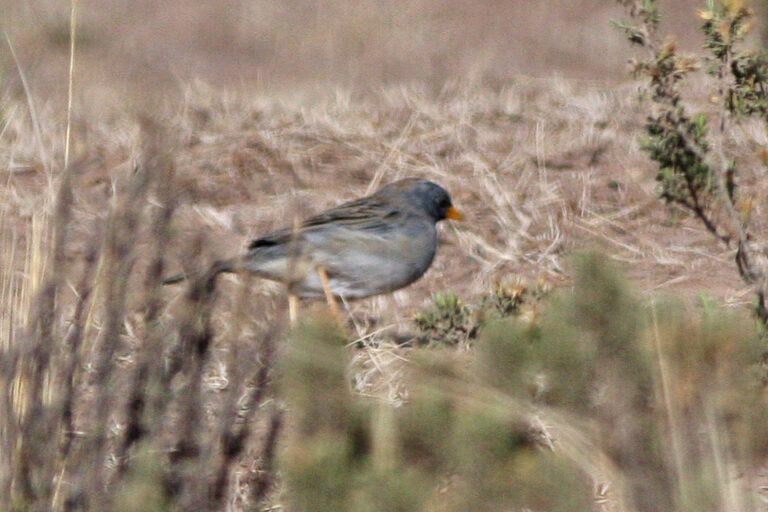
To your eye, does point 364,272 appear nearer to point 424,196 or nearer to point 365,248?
point 365,248

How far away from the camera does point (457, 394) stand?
11.0 ft

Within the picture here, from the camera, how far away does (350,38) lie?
14.1 metres

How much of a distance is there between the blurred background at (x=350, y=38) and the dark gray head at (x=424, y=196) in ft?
13.2

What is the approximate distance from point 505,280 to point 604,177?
1203mm

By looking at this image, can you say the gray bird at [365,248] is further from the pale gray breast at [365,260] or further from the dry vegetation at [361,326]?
the dry vegetation at [361,326]

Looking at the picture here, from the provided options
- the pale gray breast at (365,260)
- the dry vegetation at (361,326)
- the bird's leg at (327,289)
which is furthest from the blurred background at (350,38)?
the bird's leg at (327,289)

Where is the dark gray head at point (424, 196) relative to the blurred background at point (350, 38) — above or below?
above

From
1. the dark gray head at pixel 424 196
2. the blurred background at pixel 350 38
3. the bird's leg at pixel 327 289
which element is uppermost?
the dark gray head at pixel 424 196

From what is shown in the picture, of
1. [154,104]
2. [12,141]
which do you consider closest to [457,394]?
[154,104]

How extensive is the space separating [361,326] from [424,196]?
815 millimetres

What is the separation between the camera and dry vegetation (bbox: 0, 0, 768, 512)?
3324 mm

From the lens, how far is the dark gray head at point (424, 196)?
7102mm

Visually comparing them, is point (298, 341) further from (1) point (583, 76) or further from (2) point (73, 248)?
(1) point (583, 76)

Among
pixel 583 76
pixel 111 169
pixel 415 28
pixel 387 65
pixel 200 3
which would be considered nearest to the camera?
pixel 111 169
